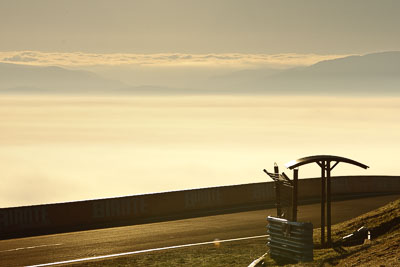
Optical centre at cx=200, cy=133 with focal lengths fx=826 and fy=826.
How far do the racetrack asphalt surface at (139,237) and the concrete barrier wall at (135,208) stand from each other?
2.07 meters

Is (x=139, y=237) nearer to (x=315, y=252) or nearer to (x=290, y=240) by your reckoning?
(x=315, y=252)

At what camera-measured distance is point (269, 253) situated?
26656 millimetres

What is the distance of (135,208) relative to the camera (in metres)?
40.3

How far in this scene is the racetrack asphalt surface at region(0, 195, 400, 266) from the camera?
30141 mm

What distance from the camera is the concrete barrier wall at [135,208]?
3706 centimetres

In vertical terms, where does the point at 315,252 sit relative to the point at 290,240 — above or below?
below

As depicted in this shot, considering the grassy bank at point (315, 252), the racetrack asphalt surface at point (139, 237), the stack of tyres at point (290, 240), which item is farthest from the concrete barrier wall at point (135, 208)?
the stack of tyres at point (290, 240)

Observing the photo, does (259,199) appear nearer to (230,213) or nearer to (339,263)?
(230,213)

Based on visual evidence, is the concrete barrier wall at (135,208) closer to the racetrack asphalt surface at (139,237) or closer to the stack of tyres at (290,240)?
the racetrack asphalt surface at (139,237)

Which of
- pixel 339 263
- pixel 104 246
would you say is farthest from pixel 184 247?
pixel 339 263

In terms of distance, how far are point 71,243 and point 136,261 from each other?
5.47 m

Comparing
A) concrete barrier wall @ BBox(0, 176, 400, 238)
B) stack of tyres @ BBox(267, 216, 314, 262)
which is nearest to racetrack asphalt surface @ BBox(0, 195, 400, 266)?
concrete barrier wall @ BBox(0, 176, 400, 238)

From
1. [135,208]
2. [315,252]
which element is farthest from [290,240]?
[135,208]

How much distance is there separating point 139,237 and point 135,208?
6901 mm
